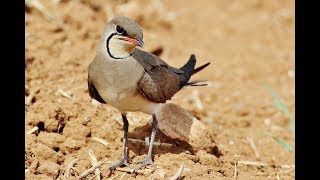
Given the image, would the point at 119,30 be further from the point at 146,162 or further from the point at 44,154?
the point at 44,154

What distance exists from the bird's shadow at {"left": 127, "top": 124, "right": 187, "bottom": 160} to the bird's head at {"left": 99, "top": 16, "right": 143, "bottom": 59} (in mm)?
959

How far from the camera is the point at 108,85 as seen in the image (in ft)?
15.9

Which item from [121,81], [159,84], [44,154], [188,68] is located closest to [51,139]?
[44,154]

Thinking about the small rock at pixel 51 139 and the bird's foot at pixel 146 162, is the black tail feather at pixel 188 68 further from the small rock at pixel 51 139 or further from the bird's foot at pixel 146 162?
the small rock at pixel 51 139

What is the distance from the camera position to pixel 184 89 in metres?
7.28

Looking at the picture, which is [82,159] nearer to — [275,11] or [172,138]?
[172,138]

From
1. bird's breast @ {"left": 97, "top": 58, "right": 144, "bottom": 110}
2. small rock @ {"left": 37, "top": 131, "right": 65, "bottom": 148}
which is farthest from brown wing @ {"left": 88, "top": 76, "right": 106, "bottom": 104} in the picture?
small rock @ {"left": 37, "top": 131, "right": 65, "bottom": 148}

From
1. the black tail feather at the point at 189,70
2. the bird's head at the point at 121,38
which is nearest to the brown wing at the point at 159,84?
the black tail feather at the point at 189,70

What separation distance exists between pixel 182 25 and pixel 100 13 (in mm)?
1699

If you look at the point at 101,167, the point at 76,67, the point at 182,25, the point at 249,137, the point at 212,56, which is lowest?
the point at 101,167

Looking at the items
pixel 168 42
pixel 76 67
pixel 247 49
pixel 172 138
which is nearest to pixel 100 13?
pixel 168 42

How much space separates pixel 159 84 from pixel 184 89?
7.05 feet

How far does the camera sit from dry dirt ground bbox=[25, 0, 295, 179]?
5273 millimetres

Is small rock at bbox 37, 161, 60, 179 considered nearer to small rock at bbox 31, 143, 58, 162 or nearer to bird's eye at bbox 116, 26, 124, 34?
small rock at bbox 31, 143, 58, 162
